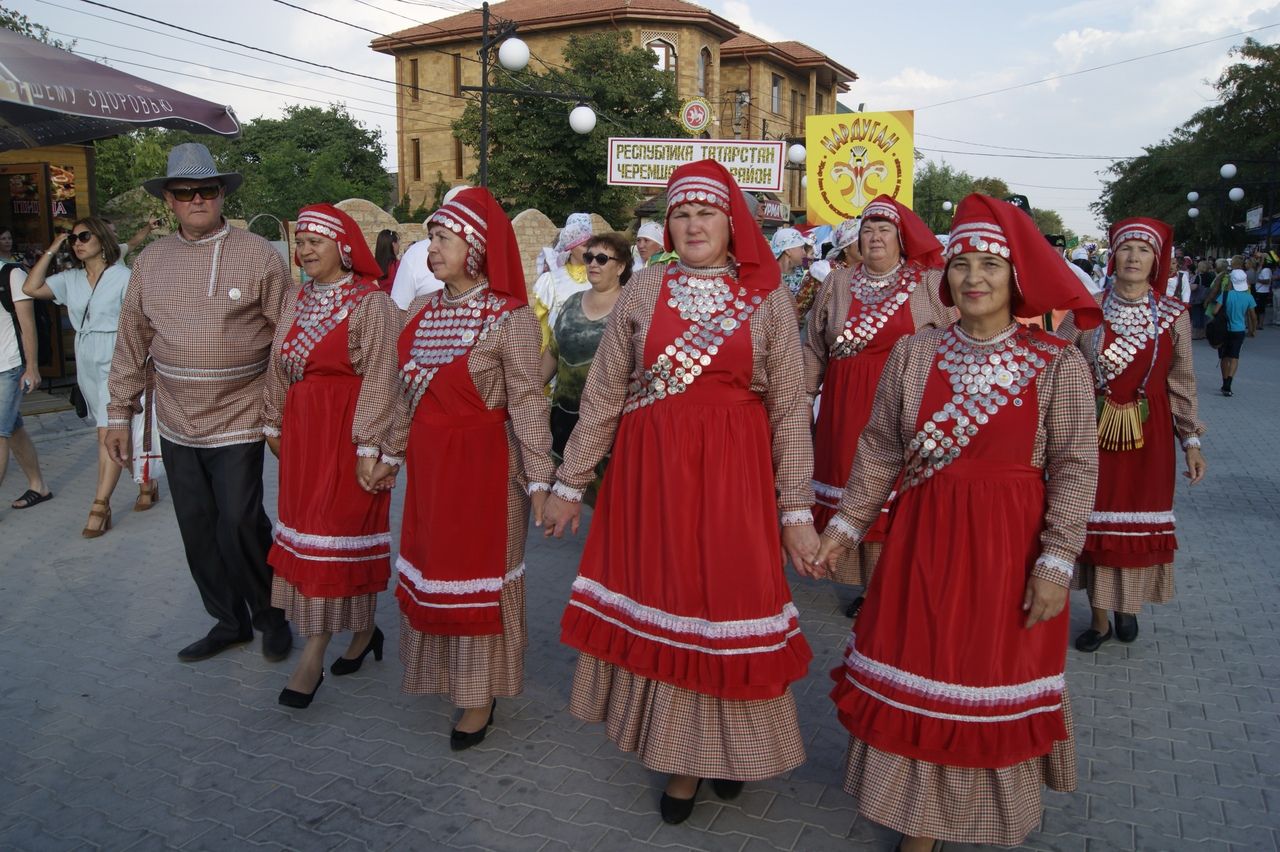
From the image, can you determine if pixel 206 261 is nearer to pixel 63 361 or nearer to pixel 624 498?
pixel 624 498

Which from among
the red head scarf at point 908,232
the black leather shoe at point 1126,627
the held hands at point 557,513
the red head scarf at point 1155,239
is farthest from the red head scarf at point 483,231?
the black leather shoe at point 1126,627

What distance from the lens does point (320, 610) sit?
4.16 meters

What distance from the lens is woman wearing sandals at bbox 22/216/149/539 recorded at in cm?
678

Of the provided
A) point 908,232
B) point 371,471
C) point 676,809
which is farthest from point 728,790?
point 908,232

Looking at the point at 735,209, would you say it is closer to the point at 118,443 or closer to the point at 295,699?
the point at 295,699

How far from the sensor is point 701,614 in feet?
10.3

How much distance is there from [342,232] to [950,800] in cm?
323

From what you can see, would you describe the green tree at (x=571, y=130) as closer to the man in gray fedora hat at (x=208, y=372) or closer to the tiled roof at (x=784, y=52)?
the tiled roof at (x=784, y=52)

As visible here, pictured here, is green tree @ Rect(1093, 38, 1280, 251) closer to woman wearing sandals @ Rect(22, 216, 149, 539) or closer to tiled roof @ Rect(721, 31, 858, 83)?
tiled roof @ Rect(721, 31, 858, 83)

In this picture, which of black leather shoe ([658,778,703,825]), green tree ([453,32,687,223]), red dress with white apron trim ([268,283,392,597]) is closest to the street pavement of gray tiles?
black leather shoe ([658,778,703,825])

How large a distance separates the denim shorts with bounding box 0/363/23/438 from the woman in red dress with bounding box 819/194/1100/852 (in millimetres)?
6691

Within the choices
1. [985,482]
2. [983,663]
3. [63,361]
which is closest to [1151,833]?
[983,663]

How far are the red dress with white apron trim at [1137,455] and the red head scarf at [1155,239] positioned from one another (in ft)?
0.29

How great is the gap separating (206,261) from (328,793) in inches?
96.3
